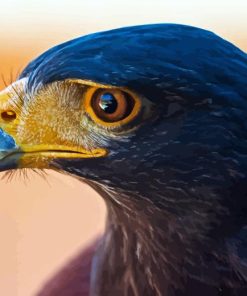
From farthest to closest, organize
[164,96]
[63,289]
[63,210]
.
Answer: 1. [63,210]
2. [63,289]
3. [164,96]

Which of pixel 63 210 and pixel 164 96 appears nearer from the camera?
pixel 164 96

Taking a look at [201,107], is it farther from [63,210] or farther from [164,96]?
[63,210]

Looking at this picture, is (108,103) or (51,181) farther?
Answer: (51,181)

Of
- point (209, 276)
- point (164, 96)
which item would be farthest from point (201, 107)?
point (209, 276)

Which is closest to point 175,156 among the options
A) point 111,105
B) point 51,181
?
point 111,105

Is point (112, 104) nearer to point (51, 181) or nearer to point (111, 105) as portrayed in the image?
point (111, 105)

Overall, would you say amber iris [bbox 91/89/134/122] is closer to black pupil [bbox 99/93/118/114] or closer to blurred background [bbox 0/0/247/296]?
black pupil [bbox 99/93/118/114]

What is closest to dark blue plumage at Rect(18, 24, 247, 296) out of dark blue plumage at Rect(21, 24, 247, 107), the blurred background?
dark blue plumage at Rect(21, 24, 247, 107)
